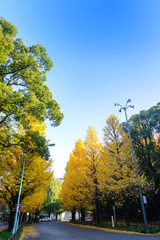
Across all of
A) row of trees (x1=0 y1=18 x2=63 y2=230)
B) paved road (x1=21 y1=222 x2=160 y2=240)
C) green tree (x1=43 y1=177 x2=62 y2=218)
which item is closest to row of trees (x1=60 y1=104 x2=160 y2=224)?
paved road (x1=21 y1=222 x2=160 y2=240)

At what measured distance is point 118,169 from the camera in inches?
581

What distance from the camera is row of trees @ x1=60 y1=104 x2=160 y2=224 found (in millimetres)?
14469

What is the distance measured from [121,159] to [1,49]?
1320 centimetres

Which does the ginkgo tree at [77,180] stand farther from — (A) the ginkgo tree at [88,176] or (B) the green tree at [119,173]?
(B) the green tree at [119,173]

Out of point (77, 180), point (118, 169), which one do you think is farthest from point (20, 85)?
point (77, 180)

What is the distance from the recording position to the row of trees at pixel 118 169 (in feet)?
47.5

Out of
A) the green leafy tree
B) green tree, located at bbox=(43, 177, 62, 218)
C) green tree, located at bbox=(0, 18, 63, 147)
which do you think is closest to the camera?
green tree, located at bbox=(0, 18, 63, 147)

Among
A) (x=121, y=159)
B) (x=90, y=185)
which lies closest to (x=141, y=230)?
(x=121, y=159)

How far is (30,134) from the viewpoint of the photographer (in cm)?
945

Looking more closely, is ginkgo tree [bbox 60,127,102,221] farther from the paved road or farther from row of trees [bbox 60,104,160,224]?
the paved road

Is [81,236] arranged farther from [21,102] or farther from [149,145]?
[149,145]

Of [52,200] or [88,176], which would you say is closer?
[88,176]

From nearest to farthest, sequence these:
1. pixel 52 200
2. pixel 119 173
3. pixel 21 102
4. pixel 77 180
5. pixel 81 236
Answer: pixel 21 102 → pixel 81 236 → pixel 119 173 → pixel 77 180 → pixel 52 200

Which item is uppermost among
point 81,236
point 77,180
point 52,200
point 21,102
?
point 21,102
